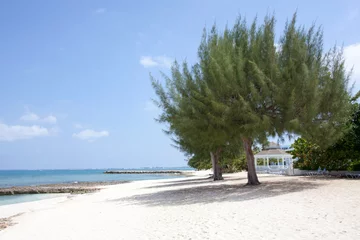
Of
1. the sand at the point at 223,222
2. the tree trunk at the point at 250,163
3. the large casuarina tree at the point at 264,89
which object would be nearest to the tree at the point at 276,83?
the large casuarina tree at the point at 264,89

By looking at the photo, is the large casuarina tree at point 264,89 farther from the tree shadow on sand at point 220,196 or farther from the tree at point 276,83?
the tree shadow on sand at point 220,196

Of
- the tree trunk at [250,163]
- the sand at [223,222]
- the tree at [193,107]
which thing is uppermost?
the tree at [193,107]

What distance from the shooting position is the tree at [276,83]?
16.2m

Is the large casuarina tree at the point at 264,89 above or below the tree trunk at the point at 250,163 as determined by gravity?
above

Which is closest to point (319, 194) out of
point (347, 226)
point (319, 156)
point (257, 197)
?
point (257, 197)

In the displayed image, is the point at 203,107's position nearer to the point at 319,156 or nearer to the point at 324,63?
the point at 324,63

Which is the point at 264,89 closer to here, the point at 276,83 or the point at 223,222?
the point at 276,83

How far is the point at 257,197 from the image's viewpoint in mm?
14391

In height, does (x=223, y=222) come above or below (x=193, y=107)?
below

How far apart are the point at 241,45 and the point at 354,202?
1001cm

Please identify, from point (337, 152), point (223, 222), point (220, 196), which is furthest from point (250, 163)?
point (223, 222)

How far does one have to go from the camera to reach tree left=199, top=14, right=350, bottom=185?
16.2 metres

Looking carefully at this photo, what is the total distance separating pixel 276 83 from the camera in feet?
54.3

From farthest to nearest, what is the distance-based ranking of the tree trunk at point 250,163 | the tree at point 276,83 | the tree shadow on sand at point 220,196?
the tree trunk at point 250,163
the tree at point 276,83
the tree shadow on sand at point 220,196
